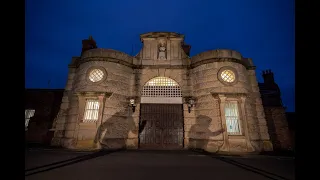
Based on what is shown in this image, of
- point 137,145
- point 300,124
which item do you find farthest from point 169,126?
point 300,124

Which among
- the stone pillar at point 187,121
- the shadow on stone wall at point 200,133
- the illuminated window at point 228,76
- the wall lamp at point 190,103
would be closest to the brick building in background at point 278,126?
the illuminated window at point 228,76

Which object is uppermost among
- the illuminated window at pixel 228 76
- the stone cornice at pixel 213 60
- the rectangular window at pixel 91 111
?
the stone cornice at pixel 213 60

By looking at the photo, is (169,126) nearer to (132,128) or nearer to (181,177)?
(132,128)

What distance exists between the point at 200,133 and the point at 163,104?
357 centimetres

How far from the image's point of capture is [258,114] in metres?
12.8

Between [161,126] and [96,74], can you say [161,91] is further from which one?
[96,74]

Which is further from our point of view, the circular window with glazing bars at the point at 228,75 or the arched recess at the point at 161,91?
the arched recess at the point at 161,91

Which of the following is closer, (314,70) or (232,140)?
(314,70)

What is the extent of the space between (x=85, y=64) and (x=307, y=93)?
46.1 ft

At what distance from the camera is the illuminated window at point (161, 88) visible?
44.1 feet

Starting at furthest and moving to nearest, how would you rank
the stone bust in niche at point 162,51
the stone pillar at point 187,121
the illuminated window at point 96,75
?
the stone bust in niche at point 162,51, the illuminated window at point 96,75, the stone pillar at point 187,121

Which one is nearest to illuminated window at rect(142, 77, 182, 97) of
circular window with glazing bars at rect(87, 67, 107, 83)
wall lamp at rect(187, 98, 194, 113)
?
wall lamp at rect(187, 98, 194, 113)

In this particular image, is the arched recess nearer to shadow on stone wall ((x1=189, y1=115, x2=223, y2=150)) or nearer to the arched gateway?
the arched gateway

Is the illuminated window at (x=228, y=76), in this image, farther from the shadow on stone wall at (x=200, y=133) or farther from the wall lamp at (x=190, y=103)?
the shadow on stone wall at (x=200, y=133)
